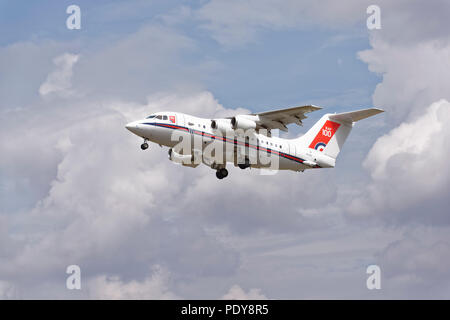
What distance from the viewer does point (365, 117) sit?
3831 cm

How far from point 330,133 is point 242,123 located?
757 centimetres

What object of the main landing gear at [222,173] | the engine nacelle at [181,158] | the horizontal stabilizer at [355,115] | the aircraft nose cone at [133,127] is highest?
the horizontal stabilizer at [355,115]

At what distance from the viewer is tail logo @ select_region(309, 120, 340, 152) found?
128ft

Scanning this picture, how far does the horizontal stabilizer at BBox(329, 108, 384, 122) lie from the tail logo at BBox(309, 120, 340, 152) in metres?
0.45

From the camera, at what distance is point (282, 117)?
35.5 m

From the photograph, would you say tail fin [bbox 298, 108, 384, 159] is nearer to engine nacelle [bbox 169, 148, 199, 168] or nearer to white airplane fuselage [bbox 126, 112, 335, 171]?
A: white airplane fuselage [bbox 126, 112, 335, 171]

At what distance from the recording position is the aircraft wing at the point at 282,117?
34438 millimetres

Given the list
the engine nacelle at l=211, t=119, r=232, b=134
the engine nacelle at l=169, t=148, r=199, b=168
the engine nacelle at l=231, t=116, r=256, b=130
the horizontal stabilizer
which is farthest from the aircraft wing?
the engine nacelle at l=169, t=148, r=199, b=168

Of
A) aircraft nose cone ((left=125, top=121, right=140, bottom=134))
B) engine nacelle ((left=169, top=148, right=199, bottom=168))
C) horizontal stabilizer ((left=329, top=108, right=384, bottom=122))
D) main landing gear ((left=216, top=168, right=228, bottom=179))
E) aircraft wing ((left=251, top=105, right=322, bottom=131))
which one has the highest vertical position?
horizontal stabilizer ((left=329, top=108, right=384, bottom=122))

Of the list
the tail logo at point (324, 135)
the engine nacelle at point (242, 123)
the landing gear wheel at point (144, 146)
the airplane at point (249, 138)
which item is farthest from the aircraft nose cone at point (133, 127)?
the tail logo at point (324, 135)

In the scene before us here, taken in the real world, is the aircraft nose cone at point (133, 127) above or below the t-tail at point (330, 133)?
below

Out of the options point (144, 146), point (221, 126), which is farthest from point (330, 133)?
point (144, 146)

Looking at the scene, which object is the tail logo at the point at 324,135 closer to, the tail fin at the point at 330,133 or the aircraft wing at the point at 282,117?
the tail fin at the point at 330,133
